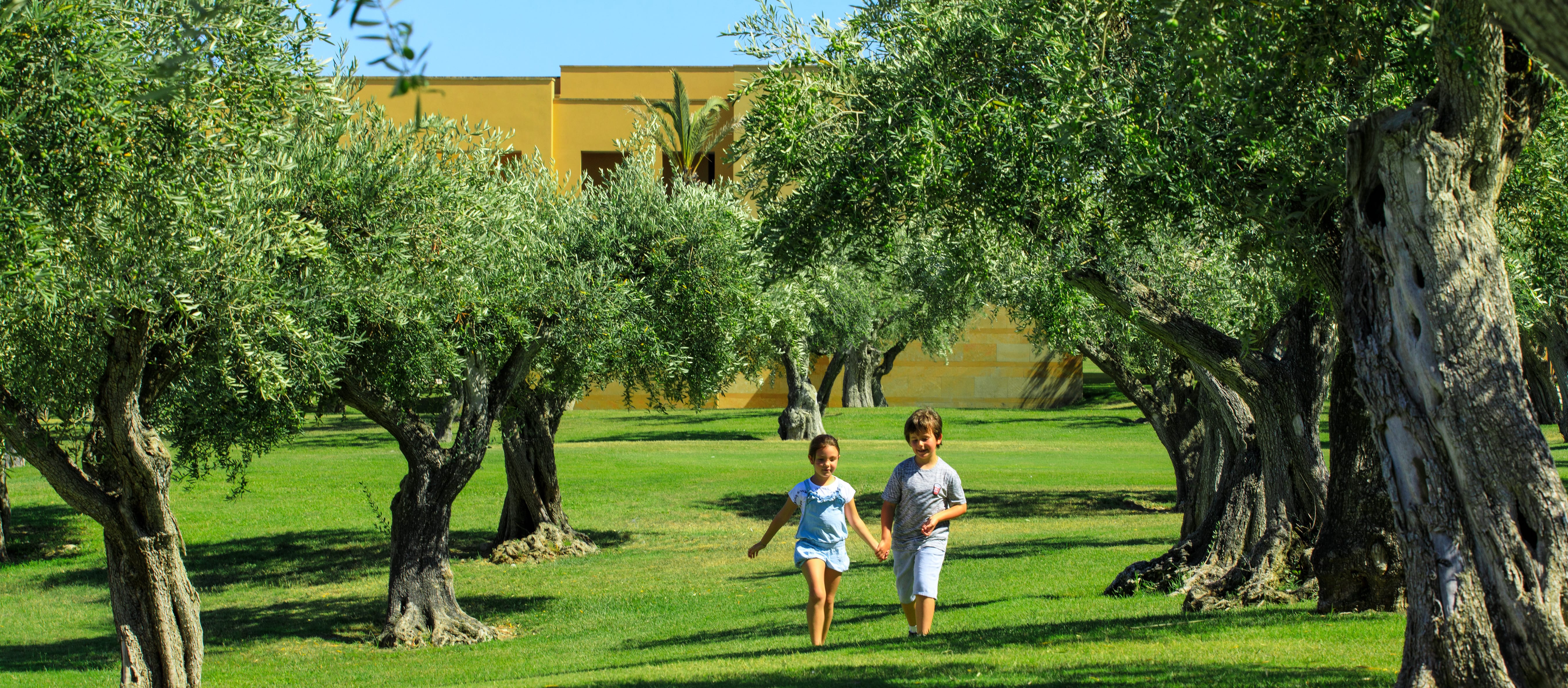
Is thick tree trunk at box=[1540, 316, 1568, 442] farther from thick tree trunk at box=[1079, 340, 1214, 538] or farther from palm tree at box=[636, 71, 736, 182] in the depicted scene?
palm tree at box=[636, 71, 736, 182]

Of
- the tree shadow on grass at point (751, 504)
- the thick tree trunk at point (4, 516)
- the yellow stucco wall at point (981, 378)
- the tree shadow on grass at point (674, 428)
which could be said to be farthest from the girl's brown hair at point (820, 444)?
the yellow stucco wall at point (981, 378)

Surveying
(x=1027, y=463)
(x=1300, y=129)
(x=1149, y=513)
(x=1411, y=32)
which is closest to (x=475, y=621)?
→ (x=1300, y=129)

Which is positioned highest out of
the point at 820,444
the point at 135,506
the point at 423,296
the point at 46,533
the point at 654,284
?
the point at 654,284

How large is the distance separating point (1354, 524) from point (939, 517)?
328cm

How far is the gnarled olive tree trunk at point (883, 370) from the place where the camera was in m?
49.4

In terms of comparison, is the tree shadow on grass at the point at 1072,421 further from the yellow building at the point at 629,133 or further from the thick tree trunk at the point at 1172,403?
the thick tree trunk at the point at 1172,403

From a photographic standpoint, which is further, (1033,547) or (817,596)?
(1033,547)

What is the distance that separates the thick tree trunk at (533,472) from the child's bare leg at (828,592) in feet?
37.3

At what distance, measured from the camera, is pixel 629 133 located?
4356 cm

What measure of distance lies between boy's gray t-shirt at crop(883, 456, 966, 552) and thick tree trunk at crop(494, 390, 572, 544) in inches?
487

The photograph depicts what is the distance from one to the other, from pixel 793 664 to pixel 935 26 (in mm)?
4757

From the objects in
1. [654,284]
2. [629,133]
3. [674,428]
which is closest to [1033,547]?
[654,284]

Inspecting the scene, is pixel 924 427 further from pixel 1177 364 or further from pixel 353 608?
pixel 1177 364

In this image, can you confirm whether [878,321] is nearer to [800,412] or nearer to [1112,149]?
[800,412]
